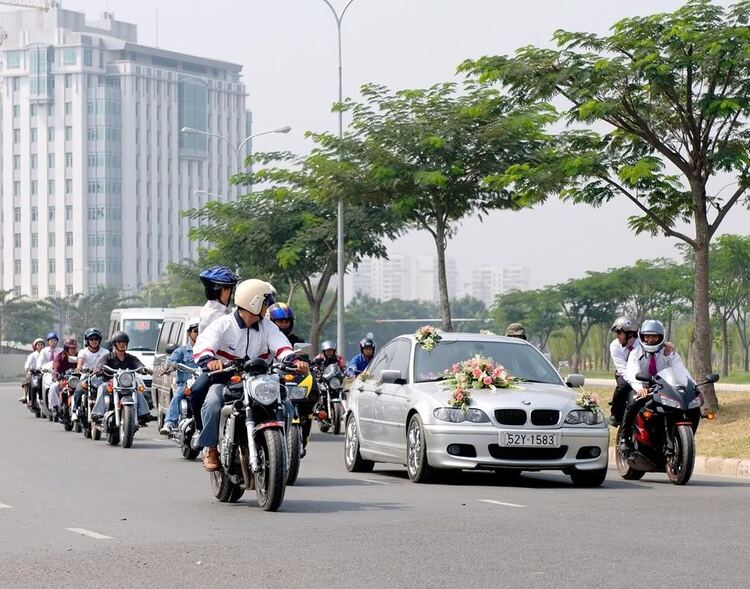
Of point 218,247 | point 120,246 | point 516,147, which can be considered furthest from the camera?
point 120,246

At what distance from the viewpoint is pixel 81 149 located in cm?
18575

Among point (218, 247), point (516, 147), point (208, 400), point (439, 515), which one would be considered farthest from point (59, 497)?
point (218, 247)

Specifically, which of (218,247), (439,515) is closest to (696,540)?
(439,515)

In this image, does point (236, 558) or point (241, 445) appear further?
point (241, 445)

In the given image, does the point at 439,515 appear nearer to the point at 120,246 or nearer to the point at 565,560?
the point at 565,560

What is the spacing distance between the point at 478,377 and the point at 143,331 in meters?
21.0

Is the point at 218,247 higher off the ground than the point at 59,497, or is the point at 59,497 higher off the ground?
the point at 218,247

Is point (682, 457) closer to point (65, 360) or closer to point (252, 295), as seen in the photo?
point (252, 295)

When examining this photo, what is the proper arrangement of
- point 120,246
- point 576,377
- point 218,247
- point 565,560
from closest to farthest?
point 565,560 < point 576,377 < point 218,247 < point 120,246

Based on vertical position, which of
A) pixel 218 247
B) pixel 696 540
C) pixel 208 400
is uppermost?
pixel 218 247

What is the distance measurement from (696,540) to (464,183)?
74.2 ft

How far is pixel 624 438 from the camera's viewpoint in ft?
54.0

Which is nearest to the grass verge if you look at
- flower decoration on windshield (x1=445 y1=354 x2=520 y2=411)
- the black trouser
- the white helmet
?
the black trouser

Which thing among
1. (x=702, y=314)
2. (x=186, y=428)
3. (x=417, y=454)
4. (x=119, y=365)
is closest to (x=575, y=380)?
(x=417, y=454)
